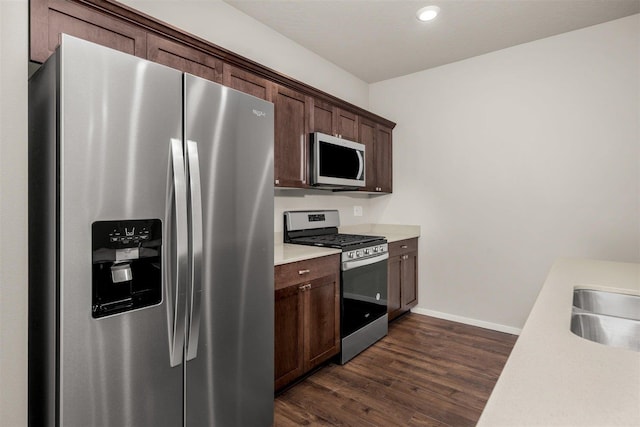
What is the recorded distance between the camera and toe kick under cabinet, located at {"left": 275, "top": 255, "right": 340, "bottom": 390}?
81.3 inches

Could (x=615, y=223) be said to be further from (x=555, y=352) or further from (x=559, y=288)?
(x=555, y=352)

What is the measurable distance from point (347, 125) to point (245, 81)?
1264mm

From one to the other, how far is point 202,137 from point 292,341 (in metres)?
1.41

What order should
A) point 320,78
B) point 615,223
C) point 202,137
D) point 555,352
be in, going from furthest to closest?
point 320,78, point 615,223, point 202,137, point 555,352

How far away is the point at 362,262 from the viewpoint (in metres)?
2.74

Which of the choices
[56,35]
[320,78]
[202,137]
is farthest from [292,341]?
[320,78]

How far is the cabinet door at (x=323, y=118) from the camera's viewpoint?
279cm

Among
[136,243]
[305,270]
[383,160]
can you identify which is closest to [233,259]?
[136,243]

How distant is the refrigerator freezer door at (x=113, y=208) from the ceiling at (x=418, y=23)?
5.59ft

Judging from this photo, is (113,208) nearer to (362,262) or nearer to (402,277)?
(362,262)

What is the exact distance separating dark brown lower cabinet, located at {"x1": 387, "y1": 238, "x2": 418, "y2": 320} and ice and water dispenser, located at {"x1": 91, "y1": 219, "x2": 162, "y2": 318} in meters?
2.35

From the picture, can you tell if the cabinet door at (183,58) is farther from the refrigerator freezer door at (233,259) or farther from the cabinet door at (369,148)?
the cabinet door at (369,148)

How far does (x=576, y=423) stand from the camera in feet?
1.83

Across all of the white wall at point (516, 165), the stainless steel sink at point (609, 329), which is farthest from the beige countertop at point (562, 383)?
the white wall at point (516, 165)
